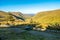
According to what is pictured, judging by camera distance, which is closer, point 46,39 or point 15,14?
point 46,39

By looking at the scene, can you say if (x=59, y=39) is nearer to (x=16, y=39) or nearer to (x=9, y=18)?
(x=16, y=39)

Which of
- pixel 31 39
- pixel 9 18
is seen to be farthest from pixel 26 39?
pixel 9 18

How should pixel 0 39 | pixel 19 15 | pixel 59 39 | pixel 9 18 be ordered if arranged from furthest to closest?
pixel 19 15
pixel 9 18
pixel 59 39
pixel 0 39

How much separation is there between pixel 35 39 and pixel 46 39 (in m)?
1.81

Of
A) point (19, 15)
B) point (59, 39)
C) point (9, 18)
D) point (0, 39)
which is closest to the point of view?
point (0, 39)

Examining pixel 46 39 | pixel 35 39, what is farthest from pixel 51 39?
pixel 35 39

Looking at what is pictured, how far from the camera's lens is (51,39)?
2586cm

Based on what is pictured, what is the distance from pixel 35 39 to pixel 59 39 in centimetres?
401

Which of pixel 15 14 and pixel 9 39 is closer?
pixel 9 39

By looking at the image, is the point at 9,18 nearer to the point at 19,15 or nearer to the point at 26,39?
the point at 19,15

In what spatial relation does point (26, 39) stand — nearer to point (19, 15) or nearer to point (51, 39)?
point (51, 39)

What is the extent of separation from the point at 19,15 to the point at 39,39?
274 feet

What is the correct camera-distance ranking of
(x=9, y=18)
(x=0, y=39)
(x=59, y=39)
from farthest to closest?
(x=9, y=18) < (x=59, y=39) < (x=0, y=39)

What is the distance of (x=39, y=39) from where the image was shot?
25.5 metres
